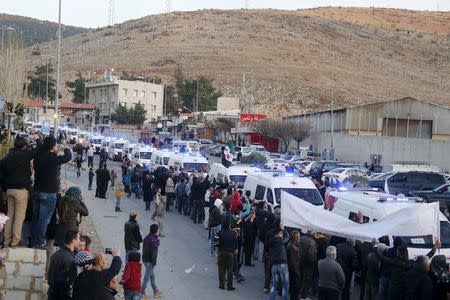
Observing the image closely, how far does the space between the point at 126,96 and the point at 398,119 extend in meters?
46.1

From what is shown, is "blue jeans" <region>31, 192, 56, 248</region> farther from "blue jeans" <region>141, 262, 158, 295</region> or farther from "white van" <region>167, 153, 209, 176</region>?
"white van" <region>167, 153, 209, 176</region>

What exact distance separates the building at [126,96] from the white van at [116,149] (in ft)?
137

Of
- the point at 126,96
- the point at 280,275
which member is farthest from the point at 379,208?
the point at 126,96

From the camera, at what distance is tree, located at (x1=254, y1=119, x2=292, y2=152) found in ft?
213

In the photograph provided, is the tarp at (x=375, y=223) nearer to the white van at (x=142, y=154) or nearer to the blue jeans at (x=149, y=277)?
the blue jeans at (x=149, y=277)

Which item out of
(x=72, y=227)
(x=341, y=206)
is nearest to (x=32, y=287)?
(x=72, y=227)

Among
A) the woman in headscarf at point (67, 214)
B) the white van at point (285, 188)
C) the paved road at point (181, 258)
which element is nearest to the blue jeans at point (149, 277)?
the paved road at point (181, 258)

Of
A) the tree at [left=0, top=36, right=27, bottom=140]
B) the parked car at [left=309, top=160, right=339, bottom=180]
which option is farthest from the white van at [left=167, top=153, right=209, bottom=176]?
the tree at [left=0, top=36, right=27, bottom=140]

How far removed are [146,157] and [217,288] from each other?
2927 centimetres

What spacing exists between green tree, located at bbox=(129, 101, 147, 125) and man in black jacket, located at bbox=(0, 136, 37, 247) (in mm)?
79302

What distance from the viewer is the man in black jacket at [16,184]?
39.3ft

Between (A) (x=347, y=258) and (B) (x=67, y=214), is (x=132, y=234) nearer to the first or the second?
(B) (x=67, y=214)

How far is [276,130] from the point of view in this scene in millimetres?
66125

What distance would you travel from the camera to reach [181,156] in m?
34.6
